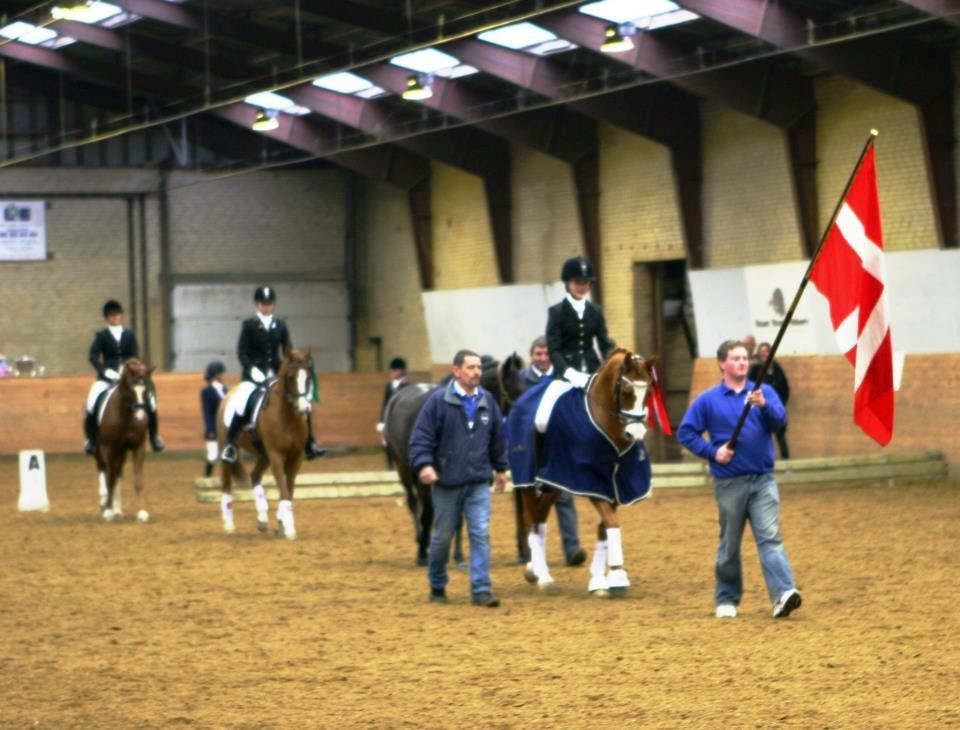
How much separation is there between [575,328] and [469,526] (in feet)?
5.23

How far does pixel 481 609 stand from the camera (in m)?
10.8

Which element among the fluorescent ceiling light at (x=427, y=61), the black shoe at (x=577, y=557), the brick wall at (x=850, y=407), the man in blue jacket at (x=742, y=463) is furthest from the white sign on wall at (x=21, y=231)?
the man in blue jacket at (x=742, y=463)

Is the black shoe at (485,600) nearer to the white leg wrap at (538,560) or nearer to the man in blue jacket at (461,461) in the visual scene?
the man in blue jacket at (461,461)

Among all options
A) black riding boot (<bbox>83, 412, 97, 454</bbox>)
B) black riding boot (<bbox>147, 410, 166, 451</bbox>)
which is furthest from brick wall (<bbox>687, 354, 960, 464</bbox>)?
black riding boot (<bbox>83, 412, 97, 454</bbox>)

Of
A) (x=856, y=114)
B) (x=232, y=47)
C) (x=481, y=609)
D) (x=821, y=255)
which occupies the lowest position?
(x=481, y=609)

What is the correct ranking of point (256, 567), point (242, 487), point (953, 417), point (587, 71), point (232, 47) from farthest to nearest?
point (232, 47), point (587, 71), point (242, 487), point (953, 417), point (256, 567)

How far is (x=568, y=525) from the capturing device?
42.8 feet

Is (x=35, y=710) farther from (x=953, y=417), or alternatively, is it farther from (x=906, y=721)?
(x=953, y=417)

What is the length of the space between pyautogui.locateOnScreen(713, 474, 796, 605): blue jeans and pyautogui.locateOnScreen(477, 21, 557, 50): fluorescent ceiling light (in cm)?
1356

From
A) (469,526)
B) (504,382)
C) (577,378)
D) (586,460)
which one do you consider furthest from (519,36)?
(469,526)

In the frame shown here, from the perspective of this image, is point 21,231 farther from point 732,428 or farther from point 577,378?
point 732,428

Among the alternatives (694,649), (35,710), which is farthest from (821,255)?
(35,710)

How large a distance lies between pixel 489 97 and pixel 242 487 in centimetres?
846

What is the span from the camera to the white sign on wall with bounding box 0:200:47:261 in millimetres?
32938
